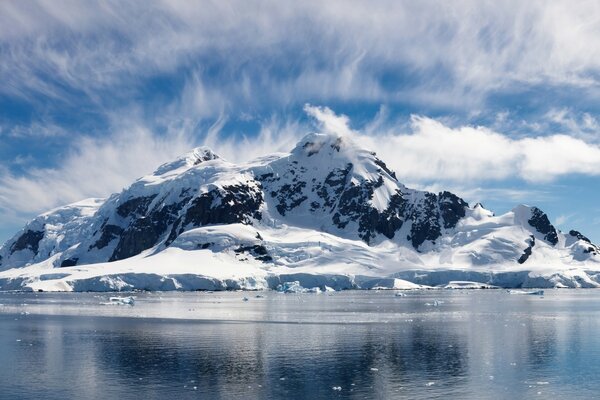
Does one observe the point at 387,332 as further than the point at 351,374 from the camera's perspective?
Yes

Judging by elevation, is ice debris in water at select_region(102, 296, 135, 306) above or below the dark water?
above

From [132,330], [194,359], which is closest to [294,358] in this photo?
[194,359]

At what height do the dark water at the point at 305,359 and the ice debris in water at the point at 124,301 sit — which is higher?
the ice debris in water at the point at 124,301

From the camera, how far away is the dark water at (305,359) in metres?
37.5

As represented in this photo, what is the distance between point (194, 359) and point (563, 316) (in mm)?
57343

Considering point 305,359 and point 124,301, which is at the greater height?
point 124,301

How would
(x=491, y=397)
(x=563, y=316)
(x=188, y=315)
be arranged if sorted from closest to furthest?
(x=491, y=397), (x=563, y=316), (x=188, y=315)

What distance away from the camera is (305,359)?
159 feet

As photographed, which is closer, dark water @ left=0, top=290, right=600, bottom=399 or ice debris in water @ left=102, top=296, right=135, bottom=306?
dark water @ left=0, top=290, right=600, bottom=399

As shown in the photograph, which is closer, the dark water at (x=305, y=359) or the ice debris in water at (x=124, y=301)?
the dark water at (x=305, y=359)

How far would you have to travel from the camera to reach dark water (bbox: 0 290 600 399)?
3753 centimetres

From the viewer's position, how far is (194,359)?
161 feet

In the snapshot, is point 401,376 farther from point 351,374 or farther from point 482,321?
point 482,321

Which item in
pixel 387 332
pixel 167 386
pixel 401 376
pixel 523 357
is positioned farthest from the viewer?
pixel 387 332
